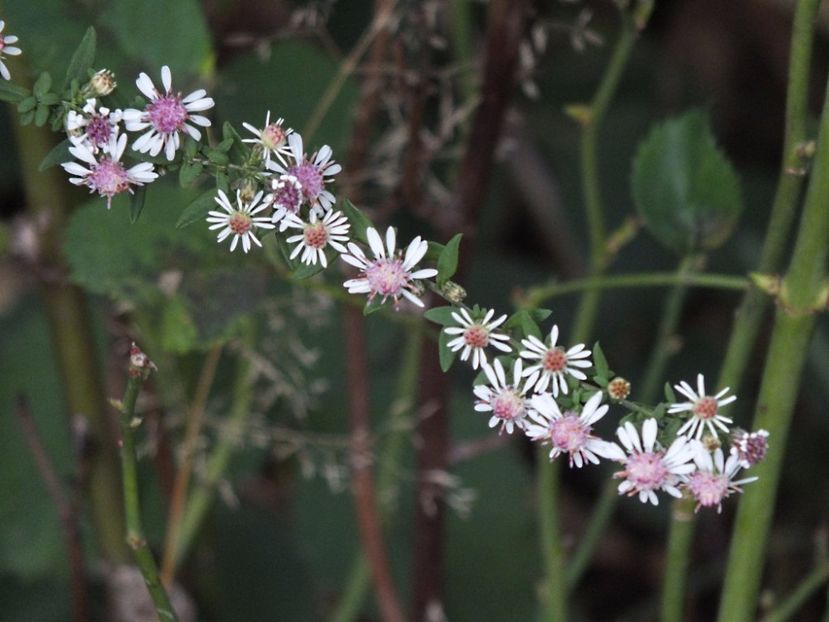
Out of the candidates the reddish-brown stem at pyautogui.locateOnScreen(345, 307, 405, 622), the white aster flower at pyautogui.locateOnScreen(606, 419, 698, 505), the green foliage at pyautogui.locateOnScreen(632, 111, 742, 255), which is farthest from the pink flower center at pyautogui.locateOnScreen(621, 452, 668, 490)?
the reddish-brown stem at pyautogui.locateOnScreen(345, 307, 405, 622)

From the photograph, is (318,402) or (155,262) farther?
(318,402)

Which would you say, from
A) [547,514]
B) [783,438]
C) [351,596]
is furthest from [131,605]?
[783,438]

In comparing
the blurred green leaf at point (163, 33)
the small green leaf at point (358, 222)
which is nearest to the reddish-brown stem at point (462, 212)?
the blurred green leaf at point (163, 33)

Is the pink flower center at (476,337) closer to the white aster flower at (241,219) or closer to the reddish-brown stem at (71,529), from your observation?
the white aster flower at (241,219)

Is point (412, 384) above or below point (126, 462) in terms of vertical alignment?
above

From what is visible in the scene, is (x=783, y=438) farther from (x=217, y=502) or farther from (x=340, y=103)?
(x=217, y=502)

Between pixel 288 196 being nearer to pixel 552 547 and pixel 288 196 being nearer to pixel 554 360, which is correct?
pixel 554 360

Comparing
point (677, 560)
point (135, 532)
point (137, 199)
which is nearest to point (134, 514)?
point (135, 532)
